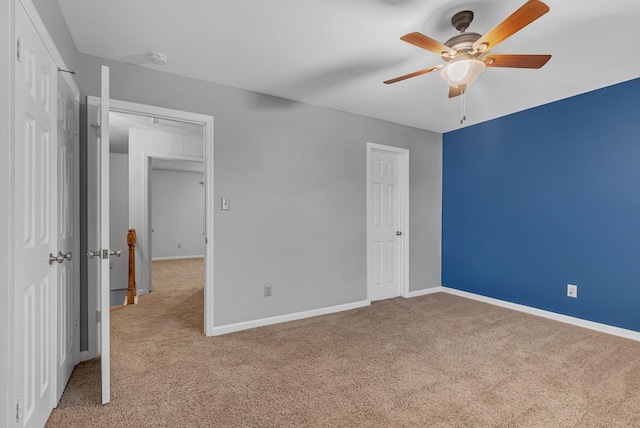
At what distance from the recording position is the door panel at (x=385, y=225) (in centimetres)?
433

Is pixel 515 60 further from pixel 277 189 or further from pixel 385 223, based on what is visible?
pixel 385 223

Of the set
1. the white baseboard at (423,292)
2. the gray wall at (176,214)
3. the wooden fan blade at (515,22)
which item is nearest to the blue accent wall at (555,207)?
the white baseboard at (423,292)

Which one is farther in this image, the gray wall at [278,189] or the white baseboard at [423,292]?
the white baseboard at [423,292]

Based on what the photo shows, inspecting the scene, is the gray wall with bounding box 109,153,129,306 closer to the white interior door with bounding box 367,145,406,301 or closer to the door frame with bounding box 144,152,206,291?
the door frame with bounding box 144,152,206,291

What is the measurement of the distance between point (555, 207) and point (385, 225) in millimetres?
1957

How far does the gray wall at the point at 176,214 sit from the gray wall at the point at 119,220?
299cm

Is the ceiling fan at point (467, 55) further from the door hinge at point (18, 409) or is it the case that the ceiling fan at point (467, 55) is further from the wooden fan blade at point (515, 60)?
the door hinge at point (18, 409)

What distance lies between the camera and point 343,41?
2.36m

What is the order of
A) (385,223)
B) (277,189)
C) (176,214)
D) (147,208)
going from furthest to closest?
(176,214)
(147,208)
(385,223)
(277,189)

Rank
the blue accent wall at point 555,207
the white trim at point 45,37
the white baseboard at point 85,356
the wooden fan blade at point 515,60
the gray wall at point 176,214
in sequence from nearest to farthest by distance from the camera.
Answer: the white trim at point 45,37
the wooden fan blade at point 515,60
the white baseboard at point 85,356
the blue accent wall at point 555,207
the gray wall at point 176,214

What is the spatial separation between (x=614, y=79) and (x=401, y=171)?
7.68 ft

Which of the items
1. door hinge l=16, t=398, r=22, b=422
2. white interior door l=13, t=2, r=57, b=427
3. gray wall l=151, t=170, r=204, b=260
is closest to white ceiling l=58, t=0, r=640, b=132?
white interior door l=13, t=2, r=57, b=427

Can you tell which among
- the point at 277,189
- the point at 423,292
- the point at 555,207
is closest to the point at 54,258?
Answer: the point at 277,189

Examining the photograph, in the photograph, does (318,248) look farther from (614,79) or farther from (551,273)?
(614,79)
